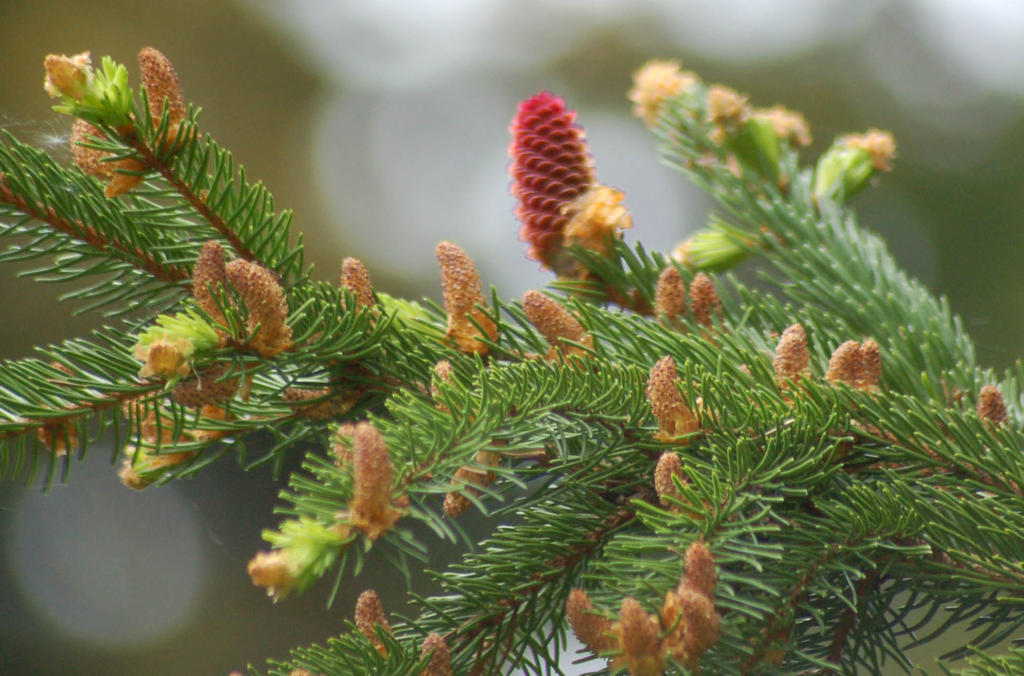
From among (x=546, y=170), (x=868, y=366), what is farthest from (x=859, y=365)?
(x=546, y=170)

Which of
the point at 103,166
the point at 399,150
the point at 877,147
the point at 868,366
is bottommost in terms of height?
the point at 868,366

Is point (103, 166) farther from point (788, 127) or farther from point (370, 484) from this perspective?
point (788, 127)

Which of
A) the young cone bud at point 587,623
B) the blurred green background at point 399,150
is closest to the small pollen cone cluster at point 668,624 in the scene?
the young cone bud at point 587,623

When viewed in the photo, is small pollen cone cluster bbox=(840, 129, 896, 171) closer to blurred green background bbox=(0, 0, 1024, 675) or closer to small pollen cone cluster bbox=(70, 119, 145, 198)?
small pollen cone cluster bbox=(70, 119, 145, 198)

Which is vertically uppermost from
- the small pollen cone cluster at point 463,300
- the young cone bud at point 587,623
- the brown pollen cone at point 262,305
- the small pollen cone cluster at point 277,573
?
the small pollen cone cluster at point 463,300

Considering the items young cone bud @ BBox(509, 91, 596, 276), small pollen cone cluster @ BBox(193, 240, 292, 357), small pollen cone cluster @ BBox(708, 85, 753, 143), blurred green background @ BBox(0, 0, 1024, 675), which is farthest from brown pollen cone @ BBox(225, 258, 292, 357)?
blurred green background @ BBox(0, 0, 1024, 675)

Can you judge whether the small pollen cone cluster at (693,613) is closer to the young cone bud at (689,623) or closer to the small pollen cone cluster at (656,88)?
the young cone bud at (689,623)
